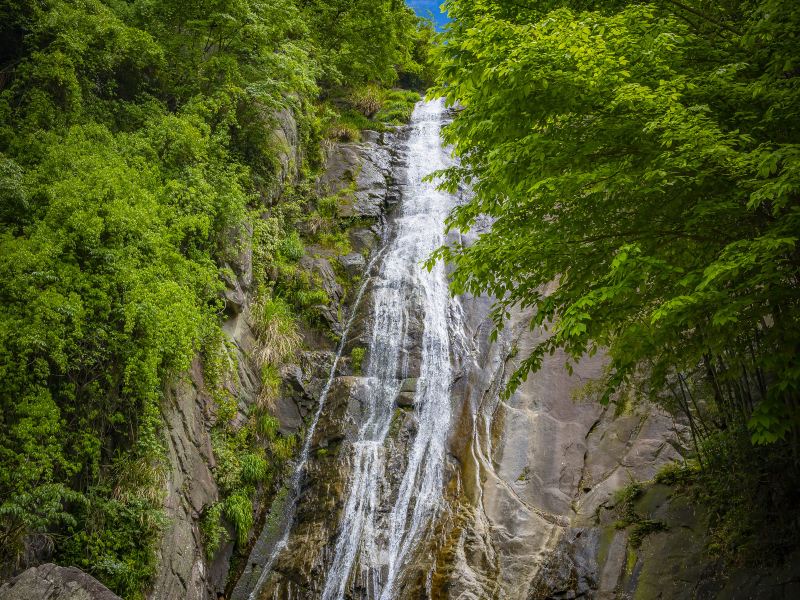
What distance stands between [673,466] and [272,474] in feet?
24.7

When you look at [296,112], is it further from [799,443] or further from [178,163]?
[799,443]

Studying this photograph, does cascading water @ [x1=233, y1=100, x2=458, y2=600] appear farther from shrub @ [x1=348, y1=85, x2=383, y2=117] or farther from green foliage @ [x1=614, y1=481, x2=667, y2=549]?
shrub @ [x1=348, y1=85, x2=383, y2=117]

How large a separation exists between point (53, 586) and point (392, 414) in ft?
23.7

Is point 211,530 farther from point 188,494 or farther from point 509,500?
point 509,500

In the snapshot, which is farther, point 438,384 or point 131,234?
point 438,384

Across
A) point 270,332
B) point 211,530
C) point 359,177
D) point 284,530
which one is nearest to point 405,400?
point 270,332

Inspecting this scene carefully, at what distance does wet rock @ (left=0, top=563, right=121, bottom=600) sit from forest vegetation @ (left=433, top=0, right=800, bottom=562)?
16.9 feet

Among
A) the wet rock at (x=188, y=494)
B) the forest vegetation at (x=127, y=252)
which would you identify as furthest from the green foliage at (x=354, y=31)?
the wet rock at (x=188, y=494)

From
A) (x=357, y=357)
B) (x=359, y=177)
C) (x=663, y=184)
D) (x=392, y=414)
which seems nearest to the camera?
(x=663, y=184)

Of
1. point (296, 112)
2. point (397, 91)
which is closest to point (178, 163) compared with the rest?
point (296, 112)

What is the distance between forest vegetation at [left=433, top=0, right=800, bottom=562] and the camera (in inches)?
159

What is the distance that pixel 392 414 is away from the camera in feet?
38.7

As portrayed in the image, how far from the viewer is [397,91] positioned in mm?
26031

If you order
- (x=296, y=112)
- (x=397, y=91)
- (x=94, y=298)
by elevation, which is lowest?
(x=94, y=298)
